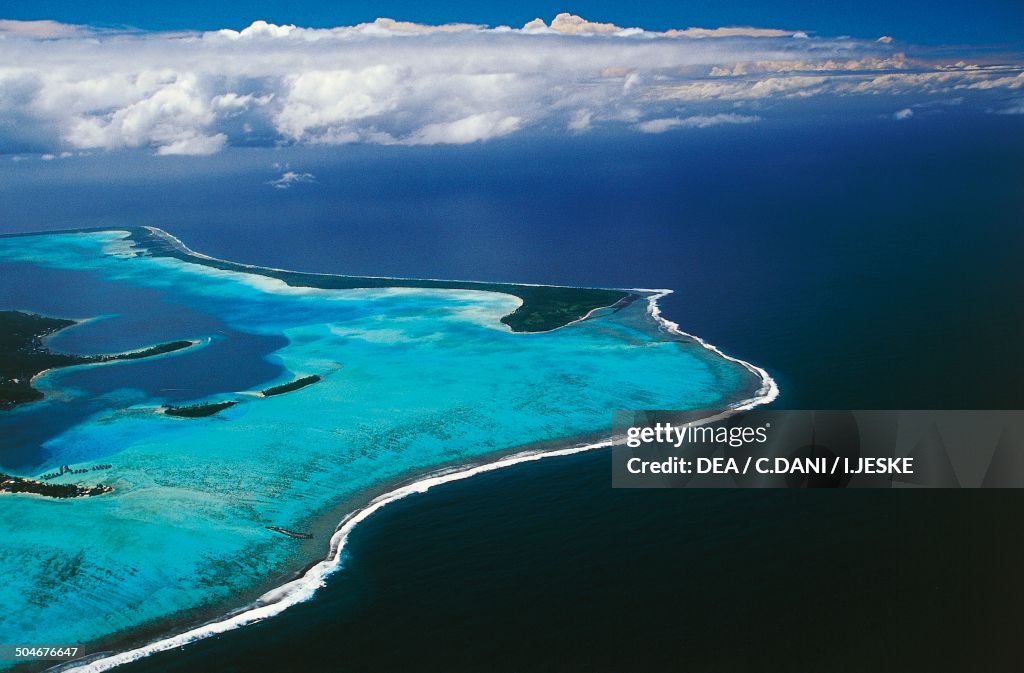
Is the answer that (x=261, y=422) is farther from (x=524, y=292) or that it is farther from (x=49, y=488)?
(x=524, y=292)

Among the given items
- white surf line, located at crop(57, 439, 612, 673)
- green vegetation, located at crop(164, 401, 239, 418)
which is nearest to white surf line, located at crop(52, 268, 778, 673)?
white surf line, located at crop(57, 439, 612, 673)

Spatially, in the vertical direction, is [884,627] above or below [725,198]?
A: below

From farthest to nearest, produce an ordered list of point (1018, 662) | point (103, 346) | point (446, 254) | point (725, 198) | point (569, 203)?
point (569, 203) < point (725, 198) < point (446, 254) < point (103, 346) < point (1018, 662)

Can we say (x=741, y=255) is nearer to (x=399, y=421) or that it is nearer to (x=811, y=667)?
(x=399, y=421)

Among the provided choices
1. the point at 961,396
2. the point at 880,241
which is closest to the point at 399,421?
the point at 961,396

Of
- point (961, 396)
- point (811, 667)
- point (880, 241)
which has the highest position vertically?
point (880, 241)
